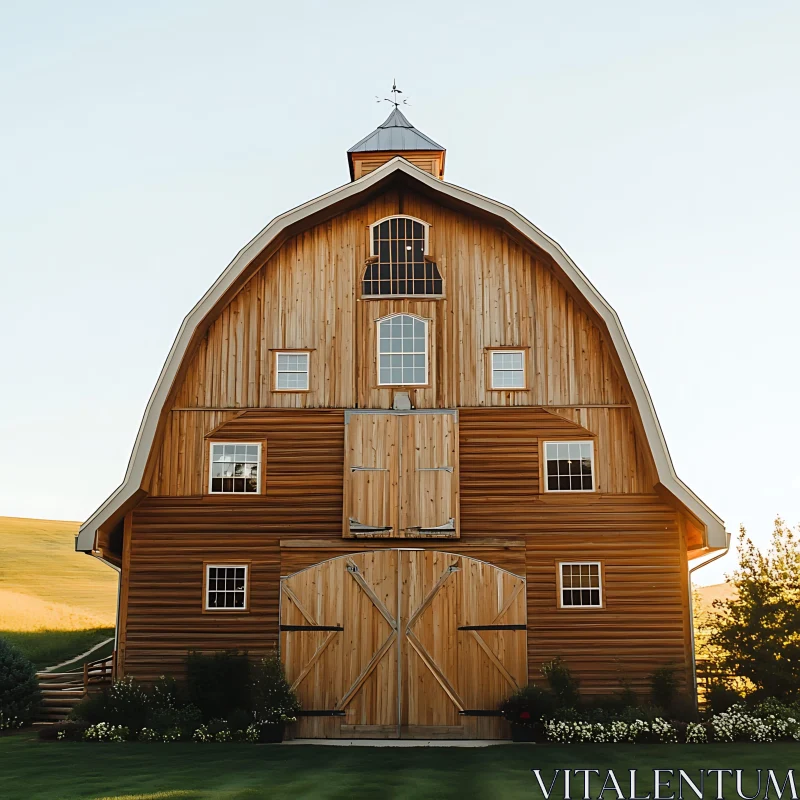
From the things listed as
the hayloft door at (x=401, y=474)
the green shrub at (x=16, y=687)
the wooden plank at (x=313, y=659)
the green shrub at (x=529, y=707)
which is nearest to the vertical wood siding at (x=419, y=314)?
the hayloft door at (x=401, y=474)

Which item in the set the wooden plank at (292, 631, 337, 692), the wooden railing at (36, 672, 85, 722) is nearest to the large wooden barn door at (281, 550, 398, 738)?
the wooden plank at (292, 631, 337, 692)

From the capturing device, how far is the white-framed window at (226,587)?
18500 mm

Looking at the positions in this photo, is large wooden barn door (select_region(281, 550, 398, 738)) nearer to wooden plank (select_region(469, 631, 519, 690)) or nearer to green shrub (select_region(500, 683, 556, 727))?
wooden plank (select_region(469, 631, 519, 690))

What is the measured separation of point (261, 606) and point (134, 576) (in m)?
2.49

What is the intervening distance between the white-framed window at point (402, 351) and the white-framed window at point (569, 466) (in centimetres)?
287

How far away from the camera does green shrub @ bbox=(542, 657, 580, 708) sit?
17422mm

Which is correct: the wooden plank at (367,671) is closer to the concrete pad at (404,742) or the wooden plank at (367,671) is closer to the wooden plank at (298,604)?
the concrete pad at (404,742)

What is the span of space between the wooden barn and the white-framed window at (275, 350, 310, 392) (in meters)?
0.06

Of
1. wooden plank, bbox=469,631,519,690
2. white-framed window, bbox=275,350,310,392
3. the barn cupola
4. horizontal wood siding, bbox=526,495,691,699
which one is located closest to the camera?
wooden plank, bbox=469,631,519,690

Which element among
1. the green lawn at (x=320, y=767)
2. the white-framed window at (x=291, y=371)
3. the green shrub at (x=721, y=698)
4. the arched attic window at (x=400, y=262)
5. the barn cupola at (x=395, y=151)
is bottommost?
the green lawn at (x=320, y=767)

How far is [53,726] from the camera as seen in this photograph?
17.1m

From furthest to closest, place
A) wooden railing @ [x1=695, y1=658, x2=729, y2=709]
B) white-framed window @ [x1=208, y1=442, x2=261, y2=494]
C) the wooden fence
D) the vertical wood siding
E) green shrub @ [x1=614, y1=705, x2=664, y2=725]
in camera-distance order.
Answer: the wooden fence, the vertical wood siding, white-framed window @ [x1=208, y1=442, x2=261, y2=494], wooden railing @ [x1=695, y1=658, x2=729, y2=709], green shrub @ [x1=614, y1=705, x2=664, y2=725]

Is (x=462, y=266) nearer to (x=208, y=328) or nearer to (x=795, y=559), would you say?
(x=208, y=328)

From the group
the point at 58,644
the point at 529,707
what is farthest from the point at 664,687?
the point at 58,644
